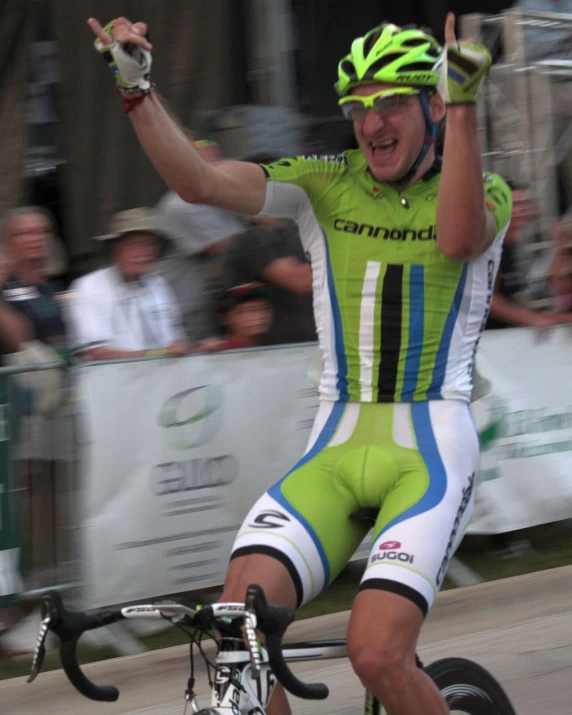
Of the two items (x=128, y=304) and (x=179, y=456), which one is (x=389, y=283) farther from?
(x=128, y=304)

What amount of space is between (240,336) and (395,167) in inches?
120

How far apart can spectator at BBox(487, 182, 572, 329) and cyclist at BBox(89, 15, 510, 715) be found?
3.96 m

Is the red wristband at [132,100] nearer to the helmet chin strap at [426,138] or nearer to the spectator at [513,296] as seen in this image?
the helmet chin strap at [426,138]

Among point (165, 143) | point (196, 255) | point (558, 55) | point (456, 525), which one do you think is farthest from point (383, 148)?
point (558, 55)

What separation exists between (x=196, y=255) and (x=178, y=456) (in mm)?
1313

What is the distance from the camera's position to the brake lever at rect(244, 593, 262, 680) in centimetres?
242

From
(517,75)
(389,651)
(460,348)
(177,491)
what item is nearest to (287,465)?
(177,491)

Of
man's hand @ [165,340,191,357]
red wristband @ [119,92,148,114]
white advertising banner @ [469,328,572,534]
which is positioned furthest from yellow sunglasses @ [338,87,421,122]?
white advertising banner @ [469,328,572,534]

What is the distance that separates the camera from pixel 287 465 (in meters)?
6.35

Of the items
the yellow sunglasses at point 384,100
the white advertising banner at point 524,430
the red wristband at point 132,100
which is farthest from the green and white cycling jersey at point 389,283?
the white advertising banner at point 524,430

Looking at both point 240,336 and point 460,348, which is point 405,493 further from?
point 240,336

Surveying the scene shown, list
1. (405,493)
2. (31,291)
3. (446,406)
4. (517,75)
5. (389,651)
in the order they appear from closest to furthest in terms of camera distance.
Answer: (389,651)
(405,493)
(446,406)
(31,291)
(517,75)

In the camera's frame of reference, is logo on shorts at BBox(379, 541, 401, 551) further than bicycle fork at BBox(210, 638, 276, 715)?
Yes

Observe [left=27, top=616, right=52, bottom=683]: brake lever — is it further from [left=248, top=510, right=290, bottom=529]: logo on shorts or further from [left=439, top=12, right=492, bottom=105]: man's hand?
[left=439, top=12, right=492, bottom=105]: man's hand
